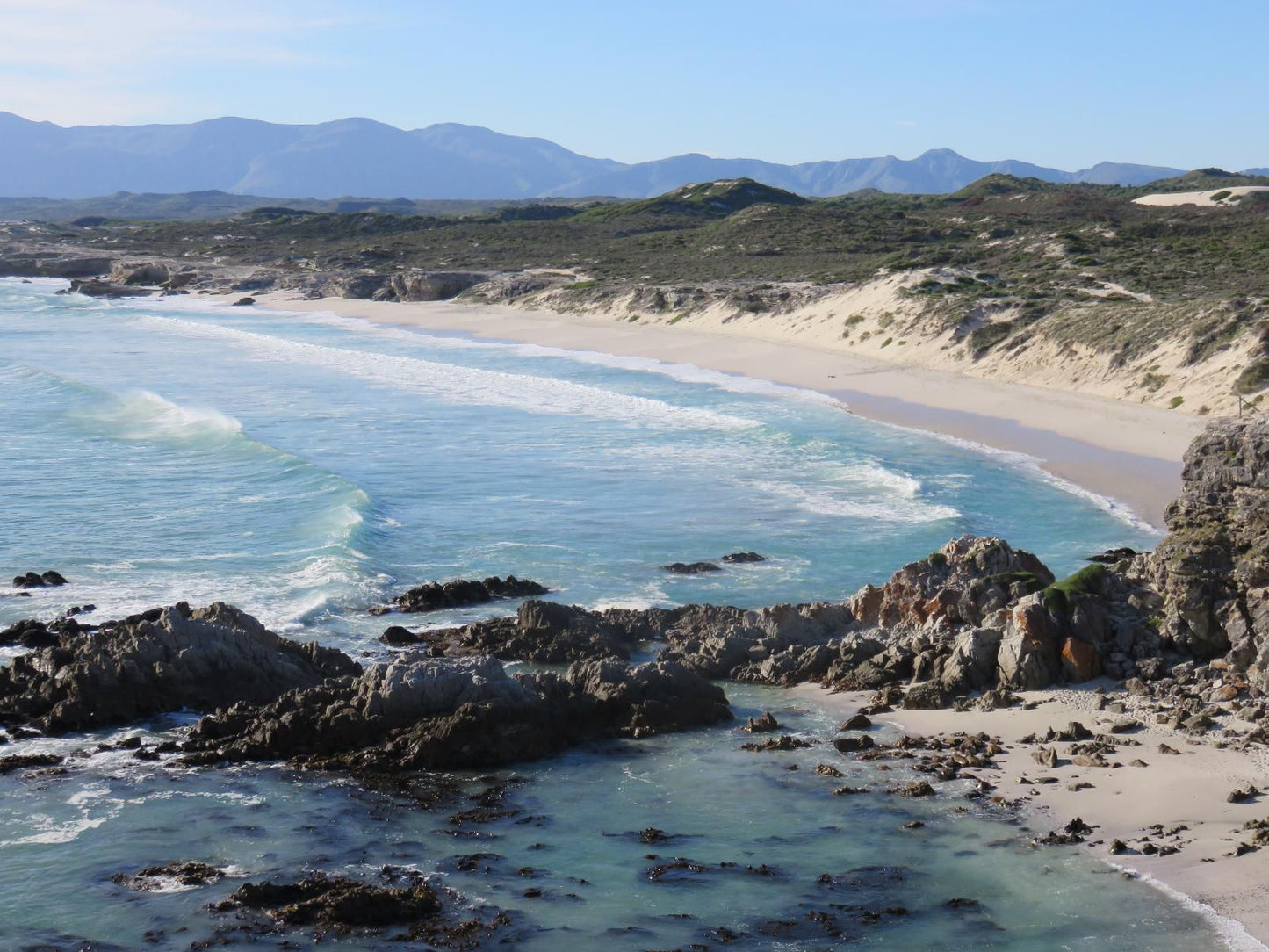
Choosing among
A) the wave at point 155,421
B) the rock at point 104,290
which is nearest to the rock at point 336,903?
the wave at point 155,421

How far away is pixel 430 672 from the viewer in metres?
12.2

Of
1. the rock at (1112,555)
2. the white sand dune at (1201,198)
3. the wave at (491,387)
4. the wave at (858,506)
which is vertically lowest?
the wave at (858,506)

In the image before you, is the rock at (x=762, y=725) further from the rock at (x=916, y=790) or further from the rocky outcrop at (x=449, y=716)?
the rock at (x=916, y=790)

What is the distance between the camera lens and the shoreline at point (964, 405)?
24938 mm

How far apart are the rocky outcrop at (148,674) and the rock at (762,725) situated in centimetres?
426

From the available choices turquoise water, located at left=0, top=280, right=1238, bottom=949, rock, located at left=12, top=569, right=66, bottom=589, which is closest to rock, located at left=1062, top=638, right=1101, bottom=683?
turquoise water, located at left=0, top=280, right=1238, bottom=949

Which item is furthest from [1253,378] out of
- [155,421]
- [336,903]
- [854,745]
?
[336,903]

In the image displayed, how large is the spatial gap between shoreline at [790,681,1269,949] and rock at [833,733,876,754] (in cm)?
61

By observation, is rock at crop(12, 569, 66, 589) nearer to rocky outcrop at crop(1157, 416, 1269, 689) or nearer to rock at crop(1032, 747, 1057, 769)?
rock at crop(1032, 747, 1057, 769)

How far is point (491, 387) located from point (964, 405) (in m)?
13.5

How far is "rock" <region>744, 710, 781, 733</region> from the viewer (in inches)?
486

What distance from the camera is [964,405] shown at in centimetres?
→ 3341

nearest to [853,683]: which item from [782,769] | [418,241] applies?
[782,769]

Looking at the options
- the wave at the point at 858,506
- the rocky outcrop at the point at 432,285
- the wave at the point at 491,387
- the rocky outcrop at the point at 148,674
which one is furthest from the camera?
the rocky outcrop at the point at 432,285
